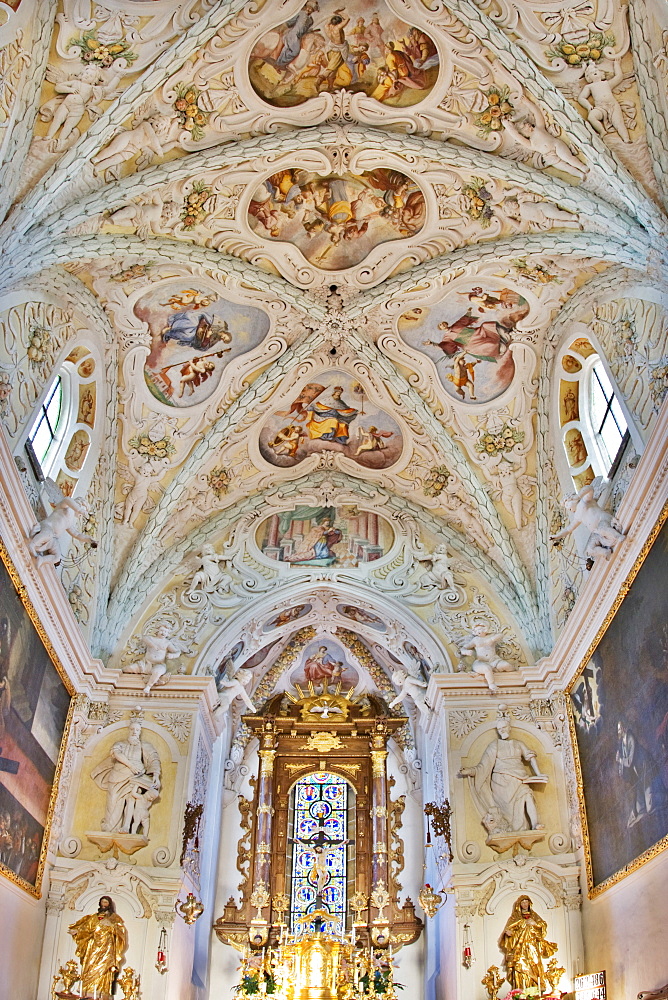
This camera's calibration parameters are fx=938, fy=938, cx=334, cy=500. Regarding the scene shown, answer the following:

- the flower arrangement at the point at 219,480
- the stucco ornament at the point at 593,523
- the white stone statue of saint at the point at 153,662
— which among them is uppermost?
the flower arrangement at the point at 219,480

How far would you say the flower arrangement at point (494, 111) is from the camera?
43.7 ft

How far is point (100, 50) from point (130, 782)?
11216 mm

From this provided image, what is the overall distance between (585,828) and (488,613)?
4.55 m

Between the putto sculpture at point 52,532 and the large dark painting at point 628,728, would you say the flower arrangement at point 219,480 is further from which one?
the large dark painting at point 628,728

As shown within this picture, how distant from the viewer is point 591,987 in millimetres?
13359

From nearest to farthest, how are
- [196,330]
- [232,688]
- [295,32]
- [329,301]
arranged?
[295,32], [329,301], [196,330], [232,688]

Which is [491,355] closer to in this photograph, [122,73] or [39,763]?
[122,73]

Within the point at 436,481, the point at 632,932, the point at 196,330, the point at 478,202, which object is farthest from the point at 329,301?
the point at 632,932

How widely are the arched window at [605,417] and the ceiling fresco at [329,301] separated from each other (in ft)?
1.77

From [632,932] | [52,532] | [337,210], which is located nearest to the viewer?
[632,932]

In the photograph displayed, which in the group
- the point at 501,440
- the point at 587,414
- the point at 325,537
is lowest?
the point at 325,537

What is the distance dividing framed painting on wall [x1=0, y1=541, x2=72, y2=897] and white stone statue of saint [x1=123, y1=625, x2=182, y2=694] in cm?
163

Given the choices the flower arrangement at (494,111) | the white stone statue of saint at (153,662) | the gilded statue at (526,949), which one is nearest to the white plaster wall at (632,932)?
the gilded statue at (526,949)

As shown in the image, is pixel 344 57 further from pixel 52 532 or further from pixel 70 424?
pixel 52 532
